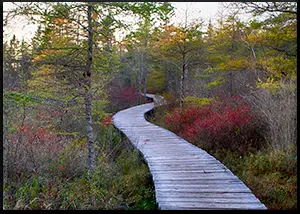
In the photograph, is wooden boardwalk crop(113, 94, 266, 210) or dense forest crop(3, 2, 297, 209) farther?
dense forest crop(3, 2, 297, 209)

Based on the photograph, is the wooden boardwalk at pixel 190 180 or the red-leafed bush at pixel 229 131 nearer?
the wooden boardwalk at pixel 190 180

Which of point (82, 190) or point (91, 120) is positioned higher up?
point (91, 120)

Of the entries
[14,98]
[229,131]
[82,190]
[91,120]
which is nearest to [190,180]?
[82,190]

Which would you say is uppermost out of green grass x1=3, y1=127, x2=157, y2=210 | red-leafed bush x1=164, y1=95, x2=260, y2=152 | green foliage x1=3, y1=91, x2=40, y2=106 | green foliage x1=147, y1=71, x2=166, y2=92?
green foliage x1=147, y1=71, x2=166, y2=92

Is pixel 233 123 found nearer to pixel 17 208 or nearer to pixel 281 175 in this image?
pixel 281 175

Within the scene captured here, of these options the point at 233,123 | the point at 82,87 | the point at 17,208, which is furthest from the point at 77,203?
the point at 233,123

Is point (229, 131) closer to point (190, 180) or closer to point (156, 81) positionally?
point (190, 180)

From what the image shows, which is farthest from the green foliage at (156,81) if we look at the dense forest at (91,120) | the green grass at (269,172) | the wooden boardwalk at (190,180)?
the green grass at (269,172)

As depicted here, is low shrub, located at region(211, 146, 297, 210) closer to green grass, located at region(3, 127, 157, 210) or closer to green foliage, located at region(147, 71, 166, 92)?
green grass, located at region(3, 127, 157, 210)

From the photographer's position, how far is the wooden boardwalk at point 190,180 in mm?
4293

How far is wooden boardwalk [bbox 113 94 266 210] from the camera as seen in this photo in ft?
14.1

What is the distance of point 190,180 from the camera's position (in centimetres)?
528

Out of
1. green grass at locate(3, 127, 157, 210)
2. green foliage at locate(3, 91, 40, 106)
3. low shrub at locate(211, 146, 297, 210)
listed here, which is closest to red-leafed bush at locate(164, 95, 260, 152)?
low shrub at locate(211, 146, 297, 210)

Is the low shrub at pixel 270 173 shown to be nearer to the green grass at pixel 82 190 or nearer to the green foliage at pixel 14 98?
the green grass at pixel 82 190
